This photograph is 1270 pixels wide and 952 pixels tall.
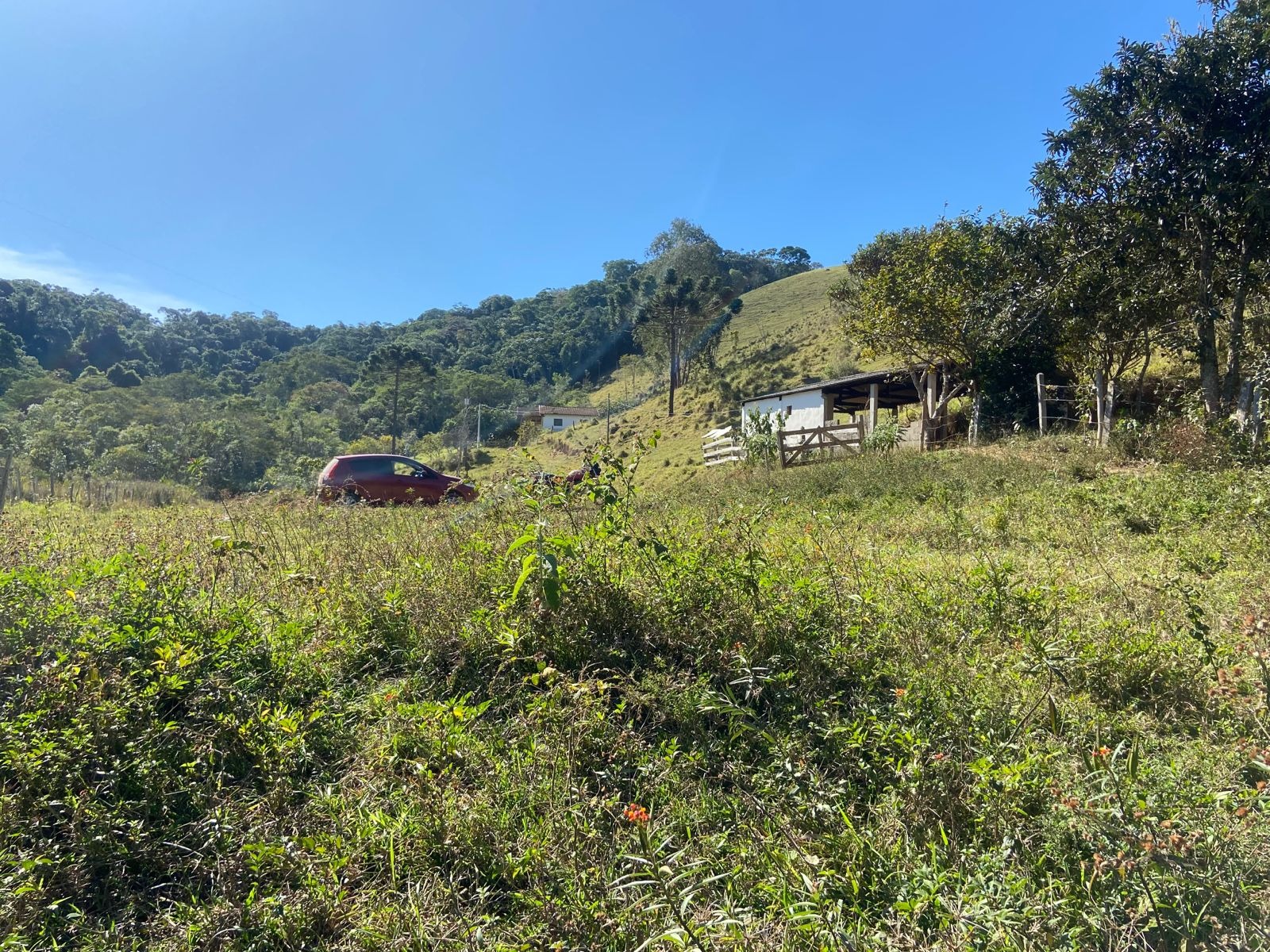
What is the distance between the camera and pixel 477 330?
89.1 metres

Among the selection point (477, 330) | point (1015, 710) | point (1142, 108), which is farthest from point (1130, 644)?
point (477, 330)

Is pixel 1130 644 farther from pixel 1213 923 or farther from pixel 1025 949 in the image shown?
pixel 1025 949

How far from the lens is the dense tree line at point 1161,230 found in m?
9.65

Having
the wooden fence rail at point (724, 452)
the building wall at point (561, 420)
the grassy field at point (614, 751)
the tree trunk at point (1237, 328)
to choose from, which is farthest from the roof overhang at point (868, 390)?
the building wall at point (561, 420)

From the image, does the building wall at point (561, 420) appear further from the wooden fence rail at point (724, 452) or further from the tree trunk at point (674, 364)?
the wooden fence rail at point (724, 452)

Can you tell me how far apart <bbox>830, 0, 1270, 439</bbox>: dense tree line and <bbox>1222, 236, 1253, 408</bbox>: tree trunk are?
26 mm

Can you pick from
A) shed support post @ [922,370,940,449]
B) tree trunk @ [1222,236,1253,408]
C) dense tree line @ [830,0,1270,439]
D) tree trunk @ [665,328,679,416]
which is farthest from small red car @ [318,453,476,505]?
tree trunk @ [665,328,679,416]

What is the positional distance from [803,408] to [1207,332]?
578 inches

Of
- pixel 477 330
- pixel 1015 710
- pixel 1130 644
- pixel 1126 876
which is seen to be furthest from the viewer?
pixel 477 330

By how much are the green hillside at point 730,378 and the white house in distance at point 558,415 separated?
378cm

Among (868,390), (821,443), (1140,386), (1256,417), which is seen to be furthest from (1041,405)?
(868,390)

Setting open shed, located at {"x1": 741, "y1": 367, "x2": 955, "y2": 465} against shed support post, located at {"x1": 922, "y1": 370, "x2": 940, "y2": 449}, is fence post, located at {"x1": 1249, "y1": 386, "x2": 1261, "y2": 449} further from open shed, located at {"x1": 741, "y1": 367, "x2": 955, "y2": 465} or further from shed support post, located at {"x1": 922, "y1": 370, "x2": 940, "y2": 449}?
shed support post, located at {"x1": 922, "y1": 370, "x2": 940, "y2": 449}

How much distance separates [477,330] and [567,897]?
305 ft

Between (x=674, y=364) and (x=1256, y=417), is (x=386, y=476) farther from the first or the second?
(x=674, y=364)
